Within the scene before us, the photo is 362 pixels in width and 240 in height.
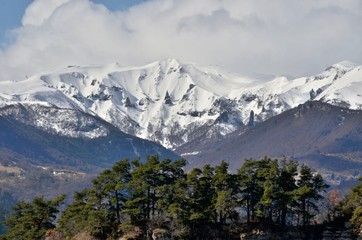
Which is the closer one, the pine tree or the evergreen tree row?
the evergreen tree row

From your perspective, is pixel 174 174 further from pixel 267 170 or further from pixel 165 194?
pixel 267 170

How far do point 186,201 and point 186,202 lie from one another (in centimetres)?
15

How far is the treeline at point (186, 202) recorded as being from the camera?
118750 millimetres

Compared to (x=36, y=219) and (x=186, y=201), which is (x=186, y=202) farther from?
(x=36, y=219)

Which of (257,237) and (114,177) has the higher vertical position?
(114,177)

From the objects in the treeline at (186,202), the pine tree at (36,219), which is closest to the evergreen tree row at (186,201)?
the treeline at (186,202)

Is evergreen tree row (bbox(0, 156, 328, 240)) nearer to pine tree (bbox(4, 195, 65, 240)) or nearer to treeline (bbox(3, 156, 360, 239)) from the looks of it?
treeline (bbox(3, 156, 360, 239))

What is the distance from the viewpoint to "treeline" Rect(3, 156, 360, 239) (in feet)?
390

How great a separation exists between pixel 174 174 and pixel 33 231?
23.4 metres

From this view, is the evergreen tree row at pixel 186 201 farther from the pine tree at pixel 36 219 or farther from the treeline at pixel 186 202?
the pine tree at pixel 36 219

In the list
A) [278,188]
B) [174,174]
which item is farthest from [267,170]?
[174,174]

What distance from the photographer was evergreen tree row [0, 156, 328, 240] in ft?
390

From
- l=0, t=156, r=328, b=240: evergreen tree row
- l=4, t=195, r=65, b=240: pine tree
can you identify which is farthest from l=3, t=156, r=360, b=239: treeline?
l=4, t=195, r=65, b=240: pine tree

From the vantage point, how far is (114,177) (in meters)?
124
